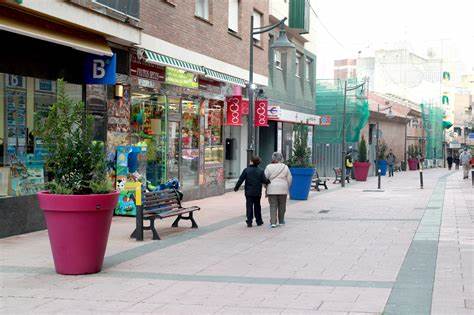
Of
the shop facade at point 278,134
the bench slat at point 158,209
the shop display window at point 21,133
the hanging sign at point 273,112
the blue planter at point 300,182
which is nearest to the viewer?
the bench slat at point 158,209

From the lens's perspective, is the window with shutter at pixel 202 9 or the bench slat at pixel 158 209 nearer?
the bench slat at pixel 158 209

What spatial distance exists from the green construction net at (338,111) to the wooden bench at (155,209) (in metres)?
25.1

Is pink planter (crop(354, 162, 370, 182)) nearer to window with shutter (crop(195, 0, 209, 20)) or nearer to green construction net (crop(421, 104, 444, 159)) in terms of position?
window with shutter (crop(195, 0, 209, 20))

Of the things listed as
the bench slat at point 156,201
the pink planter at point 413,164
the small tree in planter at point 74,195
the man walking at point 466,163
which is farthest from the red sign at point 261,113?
the pink planter at point 413,164

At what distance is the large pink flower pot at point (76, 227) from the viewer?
7566 mm

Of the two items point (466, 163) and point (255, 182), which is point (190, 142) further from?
point (466, 163)

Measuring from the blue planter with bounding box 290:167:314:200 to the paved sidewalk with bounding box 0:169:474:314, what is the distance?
4733 millimetres

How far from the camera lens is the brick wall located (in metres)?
15.4

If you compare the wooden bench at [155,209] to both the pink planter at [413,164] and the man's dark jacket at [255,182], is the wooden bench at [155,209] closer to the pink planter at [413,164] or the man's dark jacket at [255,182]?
the man's dark jacket at [255,182]

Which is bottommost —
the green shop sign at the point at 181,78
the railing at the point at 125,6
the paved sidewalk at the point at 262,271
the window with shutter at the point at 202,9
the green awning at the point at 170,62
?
the paved sidewalk at the point at 262,271

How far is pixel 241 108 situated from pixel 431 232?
10.2m

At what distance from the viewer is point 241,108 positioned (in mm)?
20984

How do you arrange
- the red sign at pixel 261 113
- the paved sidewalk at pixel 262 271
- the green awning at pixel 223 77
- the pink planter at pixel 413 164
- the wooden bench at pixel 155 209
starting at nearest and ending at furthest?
1. the paved sidewalk at pixel 262 271
2. the wooden bench at pixel 155 209
3. the green awning at pixel 223 77
4. the red sign at pixel 261 113
5. the pink planter at pixel 413 164

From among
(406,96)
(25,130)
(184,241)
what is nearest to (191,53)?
(25,130)
